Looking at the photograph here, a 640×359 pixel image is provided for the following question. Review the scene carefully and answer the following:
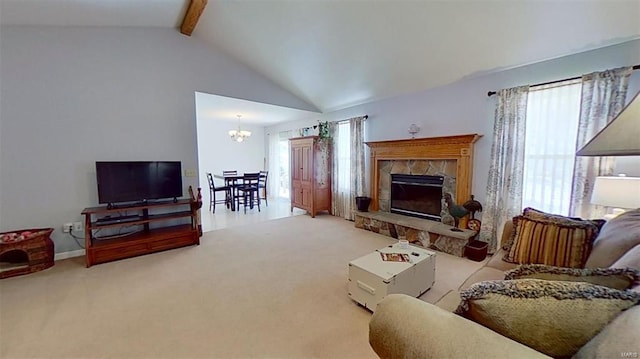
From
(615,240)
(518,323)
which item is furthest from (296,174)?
(518,323)

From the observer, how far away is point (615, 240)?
5.18 feet

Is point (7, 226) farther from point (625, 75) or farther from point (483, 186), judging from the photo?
point (625, 75)

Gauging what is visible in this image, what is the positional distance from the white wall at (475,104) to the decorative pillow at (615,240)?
1.32m

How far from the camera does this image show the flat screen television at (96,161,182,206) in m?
3.38

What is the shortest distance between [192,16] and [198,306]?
Answer: 375cm

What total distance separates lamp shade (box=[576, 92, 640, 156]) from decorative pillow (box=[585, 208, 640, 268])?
2.24 feet

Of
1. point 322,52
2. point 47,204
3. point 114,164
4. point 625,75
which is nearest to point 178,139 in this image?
point 114,164

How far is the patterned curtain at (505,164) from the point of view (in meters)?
3.10

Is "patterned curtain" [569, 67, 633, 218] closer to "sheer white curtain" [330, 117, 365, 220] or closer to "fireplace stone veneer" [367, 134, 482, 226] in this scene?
"fireplace stone veneer" [367, 134, 482, 226]

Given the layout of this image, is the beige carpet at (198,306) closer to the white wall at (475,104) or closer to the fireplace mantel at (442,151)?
the fireplace mantel at (442,151)

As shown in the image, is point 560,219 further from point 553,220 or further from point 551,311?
point 551,311

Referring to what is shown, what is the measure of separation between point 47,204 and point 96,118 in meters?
1.27

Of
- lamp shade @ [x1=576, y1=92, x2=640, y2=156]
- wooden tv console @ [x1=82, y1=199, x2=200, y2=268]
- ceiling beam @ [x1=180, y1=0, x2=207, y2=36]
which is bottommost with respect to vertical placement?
wooden tv console @ [x1=82, y1=199, x2=200, y2=268]

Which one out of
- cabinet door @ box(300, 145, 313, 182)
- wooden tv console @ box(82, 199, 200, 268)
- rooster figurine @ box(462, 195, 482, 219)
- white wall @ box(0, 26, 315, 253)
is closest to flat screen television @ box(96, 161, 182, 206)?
wooden tv console @ box(82, 199, 200, 268)
